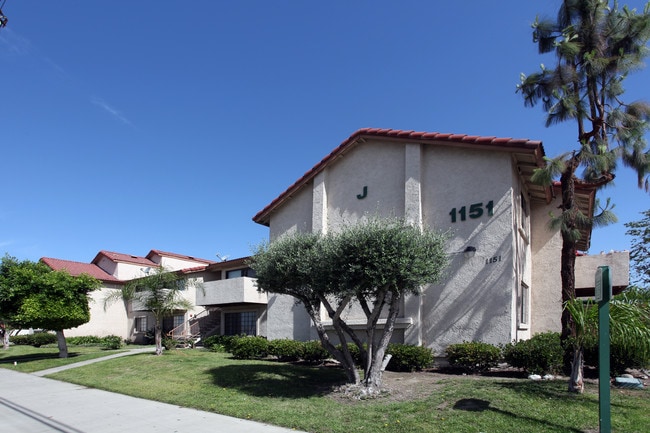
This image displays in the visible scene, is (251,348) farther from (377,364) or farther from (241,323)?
(241,323)

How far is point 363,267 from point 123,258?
3389 cm

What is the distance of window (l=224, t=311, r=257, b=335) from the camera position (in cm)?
2777

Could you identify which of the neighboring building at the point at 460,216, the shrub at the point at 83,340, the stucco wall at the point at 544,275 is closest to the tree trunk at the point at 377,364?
the neighboring building at the point at 460,216

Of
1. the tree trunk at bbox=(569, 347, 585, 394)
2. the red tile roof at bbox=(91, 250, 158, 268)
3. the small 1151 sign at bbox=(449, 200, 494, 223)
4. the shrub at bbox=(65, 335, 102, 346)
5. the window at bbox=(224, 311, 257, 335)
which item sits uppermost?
the small 1151 sign at bbox=(449, 200, 494, 223)

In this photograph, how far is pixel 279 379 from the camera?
13.7 m

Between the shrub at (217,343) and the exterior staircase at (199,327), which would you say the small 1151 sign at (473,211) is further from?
the exterior staircase at (199,327)

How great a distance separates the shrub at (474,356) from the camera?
13.9 meters

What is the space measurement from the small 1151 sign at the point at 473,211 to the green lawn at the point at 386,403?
5.63 metres

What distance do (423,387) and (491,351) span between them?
3.10 meters

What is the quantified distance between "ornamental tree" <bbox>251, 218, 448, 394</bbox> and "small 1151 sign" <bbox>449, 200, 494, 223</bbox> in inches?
188

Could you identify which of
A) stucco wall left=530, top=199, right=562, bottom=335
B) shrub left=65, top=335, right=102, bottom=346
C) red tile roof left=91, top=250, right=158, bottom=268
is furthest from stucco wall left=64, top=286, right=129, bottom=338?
stucco wall left=530, top=199, right=562, bottom=335

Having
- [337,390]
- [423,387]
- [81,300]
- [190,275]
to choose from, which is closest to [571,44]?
[423,387]

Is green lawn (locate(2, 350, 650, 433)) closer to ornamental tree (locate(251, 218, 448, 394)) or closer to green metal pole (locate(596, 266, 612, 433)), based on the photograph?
green metal pole (locate(596, 266, 612, 433))

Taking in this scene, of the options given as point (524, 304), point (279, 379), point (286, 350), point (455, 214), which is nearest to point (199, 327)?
point (286, 350)
